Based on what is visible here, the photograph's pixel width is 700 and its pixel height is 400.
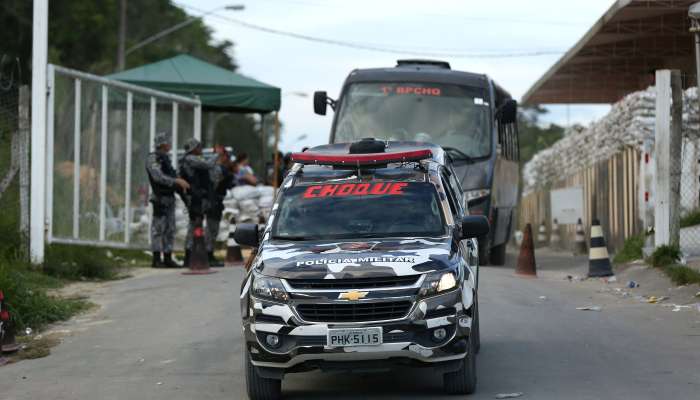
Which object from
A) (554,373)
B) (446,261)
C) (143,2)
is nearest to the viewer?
(446,261)

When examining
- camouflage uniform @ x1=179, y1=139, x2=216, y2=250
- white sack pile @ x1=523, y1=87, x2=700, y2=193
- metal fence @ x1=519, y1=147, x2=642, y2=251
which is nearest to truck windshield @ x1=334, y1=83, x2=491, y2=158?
camouflage uniform @ x1=179, y1=139, x2=216, y2=250

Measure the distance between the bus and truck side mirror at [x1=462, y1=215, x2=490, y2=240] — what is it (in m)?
10.1

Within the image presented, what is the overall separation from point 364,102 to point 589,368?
10825 millimetres

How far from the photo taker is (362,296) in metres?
8.55

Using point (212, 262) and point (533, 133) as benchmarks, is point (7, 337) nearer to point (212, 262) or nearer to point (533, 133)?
point (212, 262)

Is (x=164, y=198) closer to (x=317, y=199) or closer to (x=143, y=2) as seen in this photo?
(x=317, y=199)

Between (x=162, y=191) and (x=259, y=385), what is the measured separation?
11.0 m

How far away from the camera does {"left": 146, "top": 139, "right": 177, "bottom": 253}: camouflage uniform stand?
63.6 ft

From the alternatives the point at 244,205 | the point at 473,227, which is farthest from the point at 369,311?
the point at 244,205

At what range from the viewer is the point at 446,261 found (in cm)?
880

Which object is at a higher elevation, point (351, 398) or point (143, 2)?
point (143, 2)

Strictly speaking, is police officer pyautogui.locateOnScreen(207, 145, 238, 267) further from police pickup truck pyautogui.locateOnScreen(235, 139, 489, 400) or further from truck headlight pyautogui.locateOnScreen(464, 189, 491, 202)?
police pickup truck pyautogui.locateOnScreen(235, 139, 489, 400)

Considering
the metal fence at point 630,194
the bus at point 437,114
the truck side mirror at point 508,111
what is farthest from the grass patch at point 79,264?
the metal fence at point 630,194

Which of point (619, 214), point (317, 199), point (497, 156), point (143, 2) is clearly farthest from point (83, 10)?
point (317, 199)
